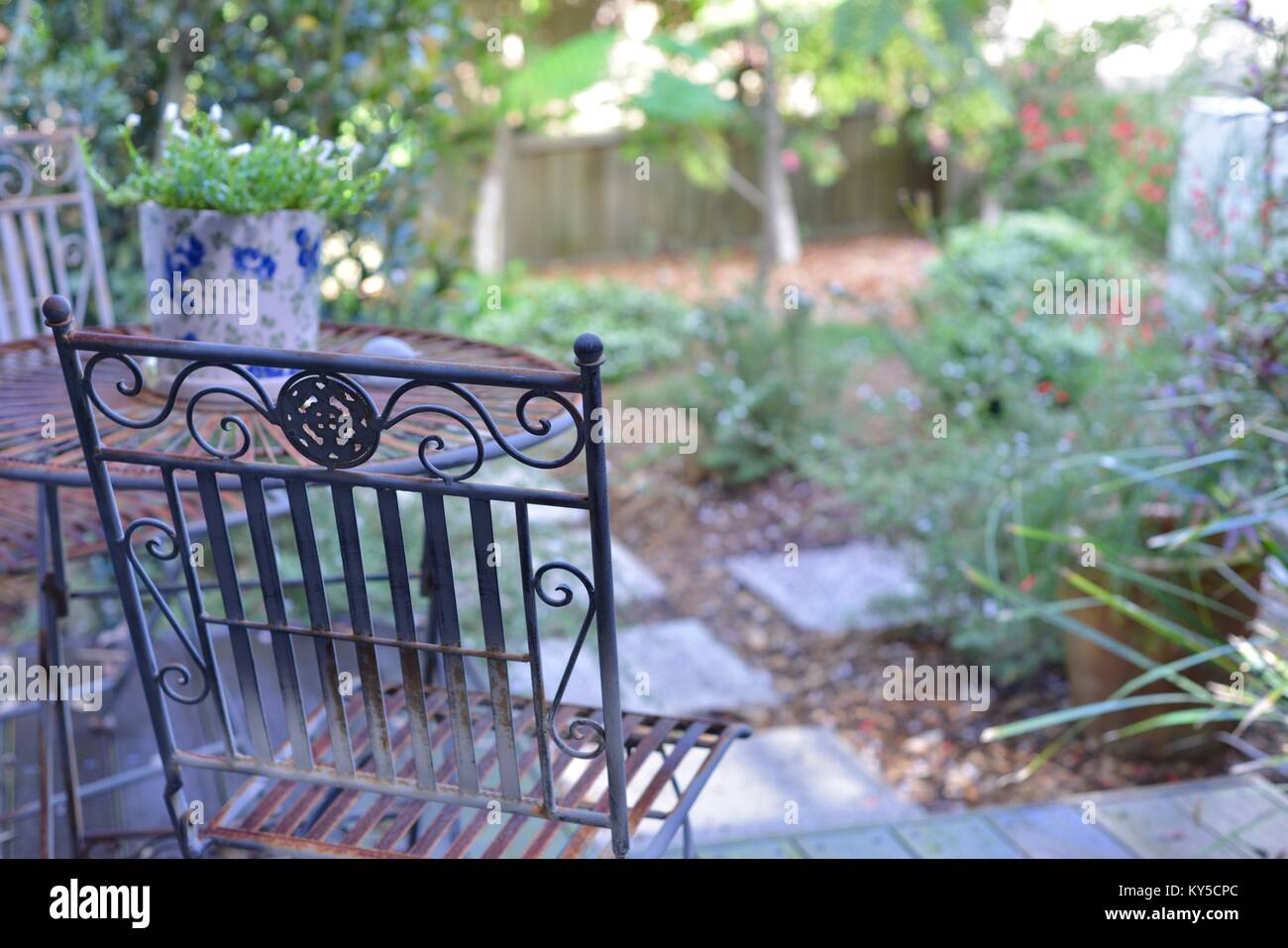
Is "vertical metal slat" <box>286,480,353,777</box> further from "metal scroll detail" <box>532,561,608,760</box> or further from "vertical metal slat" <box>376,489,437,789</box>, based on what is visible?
"metal scroll detail" <box>532,561,608,760</box>

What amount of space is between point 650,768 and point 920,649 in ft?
3.37

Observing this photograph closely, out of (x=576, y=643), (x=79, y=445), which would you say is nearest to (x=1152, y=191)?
(x=576, y=643)

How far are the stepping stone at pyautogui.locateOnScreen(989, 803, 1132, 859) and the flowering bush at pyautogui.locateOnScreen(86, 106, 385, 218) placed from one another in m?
1.73

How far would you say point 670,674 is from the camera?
11.5ft

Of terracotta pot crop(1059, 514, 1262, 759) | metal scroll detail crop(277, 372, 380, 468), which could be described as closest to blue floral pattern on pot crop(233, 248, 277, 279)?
metal scroll detail crop(277, 372, 380, 468)

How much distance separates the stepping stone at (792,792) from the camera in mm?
2684

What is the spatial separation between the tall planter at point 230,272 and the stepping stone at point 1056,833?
166cm

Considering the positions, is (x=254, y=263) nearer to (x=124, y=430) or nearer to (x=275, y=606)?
(x=124, y=430)

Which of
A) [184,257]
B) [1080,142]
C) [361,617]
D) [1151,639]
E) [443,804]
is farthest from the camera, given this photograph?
[1080,142]

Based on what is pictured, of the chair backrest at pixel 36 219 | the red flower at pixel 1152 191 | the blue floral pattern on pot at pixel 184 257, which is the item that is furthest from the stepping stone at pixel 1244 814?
the red flower at pixel 1152 191

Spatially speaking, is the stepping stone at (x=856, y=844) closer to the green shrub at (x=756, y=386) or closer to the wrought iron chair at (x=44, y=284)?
the wrought iron chair at (x=44, y=284)

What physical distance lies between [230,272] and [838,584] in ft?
8.95
